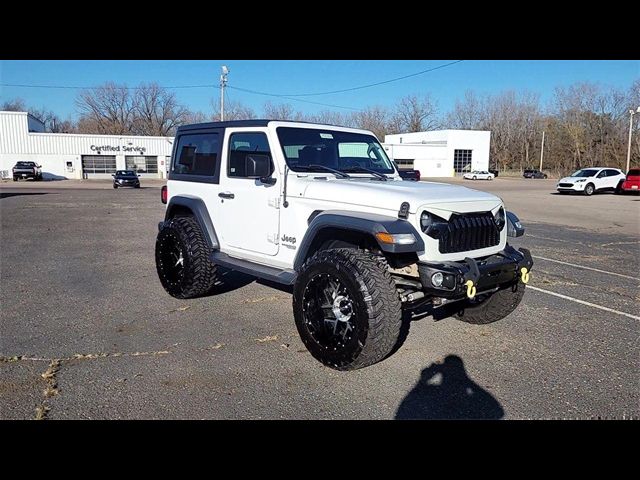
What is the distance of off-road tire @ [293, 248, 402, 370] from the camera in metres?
3.75

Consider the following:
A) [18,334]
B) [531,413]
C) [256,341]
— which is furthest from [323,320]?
[18,334]

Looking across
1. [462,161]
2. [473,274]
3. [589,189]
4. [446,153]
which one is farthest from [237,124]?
[462,161]

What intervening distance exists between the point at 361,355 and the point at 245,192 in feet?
7.86

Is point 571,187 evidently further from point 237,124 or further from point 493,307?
point 237,124

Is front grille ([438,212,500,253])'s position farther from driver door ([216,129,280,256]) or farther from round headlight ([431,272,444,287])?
driver door ([216,129,280,256])

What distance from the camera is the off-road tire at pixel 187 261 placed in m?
5.76

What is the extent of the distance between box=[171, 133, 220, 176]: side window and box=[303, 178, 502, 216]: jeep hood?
67.3 inches

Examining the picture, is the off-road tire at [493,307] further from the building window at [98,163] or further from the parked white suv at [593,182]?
the building window at [98,163]

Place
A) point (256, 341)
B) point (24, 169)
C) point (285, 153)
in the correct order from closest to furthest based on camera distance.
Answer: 1. point (256, 341)
2. point (285, 153)
3. point (24, 169)

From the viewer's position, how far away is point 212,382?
3.79 meters

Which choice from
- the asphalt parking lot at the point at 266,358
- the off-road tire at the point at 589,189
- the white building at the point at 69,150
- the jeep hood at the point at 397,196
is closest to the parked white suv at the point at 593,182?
the off-road tire at the point at 589,189

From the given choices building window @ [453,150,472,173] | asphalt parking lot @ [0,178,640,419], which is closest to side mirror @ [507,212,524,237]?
asphalt parking lot @ [0,178,640,419]
